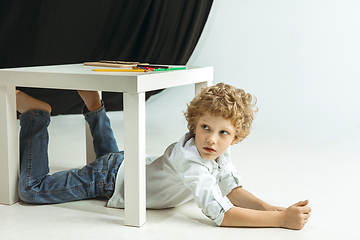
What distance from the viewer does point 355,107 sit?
2.66 meters

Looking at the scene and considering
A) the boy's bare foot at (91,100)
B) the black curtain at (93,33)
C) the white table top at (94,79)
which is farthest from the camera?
the black curtain at (93,33)

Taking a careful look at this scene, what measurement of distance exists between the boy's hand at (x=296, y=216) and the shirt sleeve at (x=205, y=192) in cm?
13

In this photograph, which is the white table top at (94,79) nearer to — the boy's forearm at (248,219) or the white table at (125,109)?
the white table at (125,109)

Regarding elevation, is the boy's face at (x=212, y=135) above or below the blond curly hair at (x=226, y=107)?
below

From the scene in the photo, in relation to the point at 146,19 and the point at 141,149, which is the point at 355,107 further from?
the point at 141,149

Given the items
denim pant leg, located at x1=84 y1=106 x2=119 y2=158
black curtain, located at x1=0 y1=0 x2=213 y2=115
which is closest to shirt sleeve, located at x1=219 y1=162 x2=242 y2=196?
denim pant leg, located at x1=84 y1=106 x2=119 y2=158

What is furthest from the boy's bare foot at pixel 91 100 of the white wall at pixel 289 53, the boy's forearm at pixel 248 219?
the white wall at pixel 289 53

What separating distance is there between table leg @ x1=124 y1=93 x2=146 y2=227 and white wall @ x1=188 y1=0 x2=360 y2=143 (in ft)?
5.51

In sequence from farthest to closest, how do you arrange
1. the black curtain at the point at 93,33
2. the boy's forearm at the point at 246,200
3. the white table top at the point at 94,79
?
the black curtain at the point at 93,33 < the boy's forearm at the point at 246,200 < the white table top at the point at 94,79

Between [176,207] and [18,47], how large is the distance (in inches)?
68.3

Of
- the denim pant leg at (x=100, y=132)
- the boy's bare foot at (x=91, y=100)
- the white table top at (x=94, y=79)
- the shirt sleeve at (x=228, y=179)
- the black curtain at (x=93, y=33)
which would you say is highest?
the black curtain at (x=93, y=33)

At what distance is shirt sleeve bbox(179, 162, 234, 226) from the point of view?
0.97 meters

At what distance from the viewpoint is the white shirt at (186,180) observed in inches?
38.4

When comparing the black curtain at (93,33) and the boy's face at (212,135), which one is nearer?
the boy's face at (212,135)
